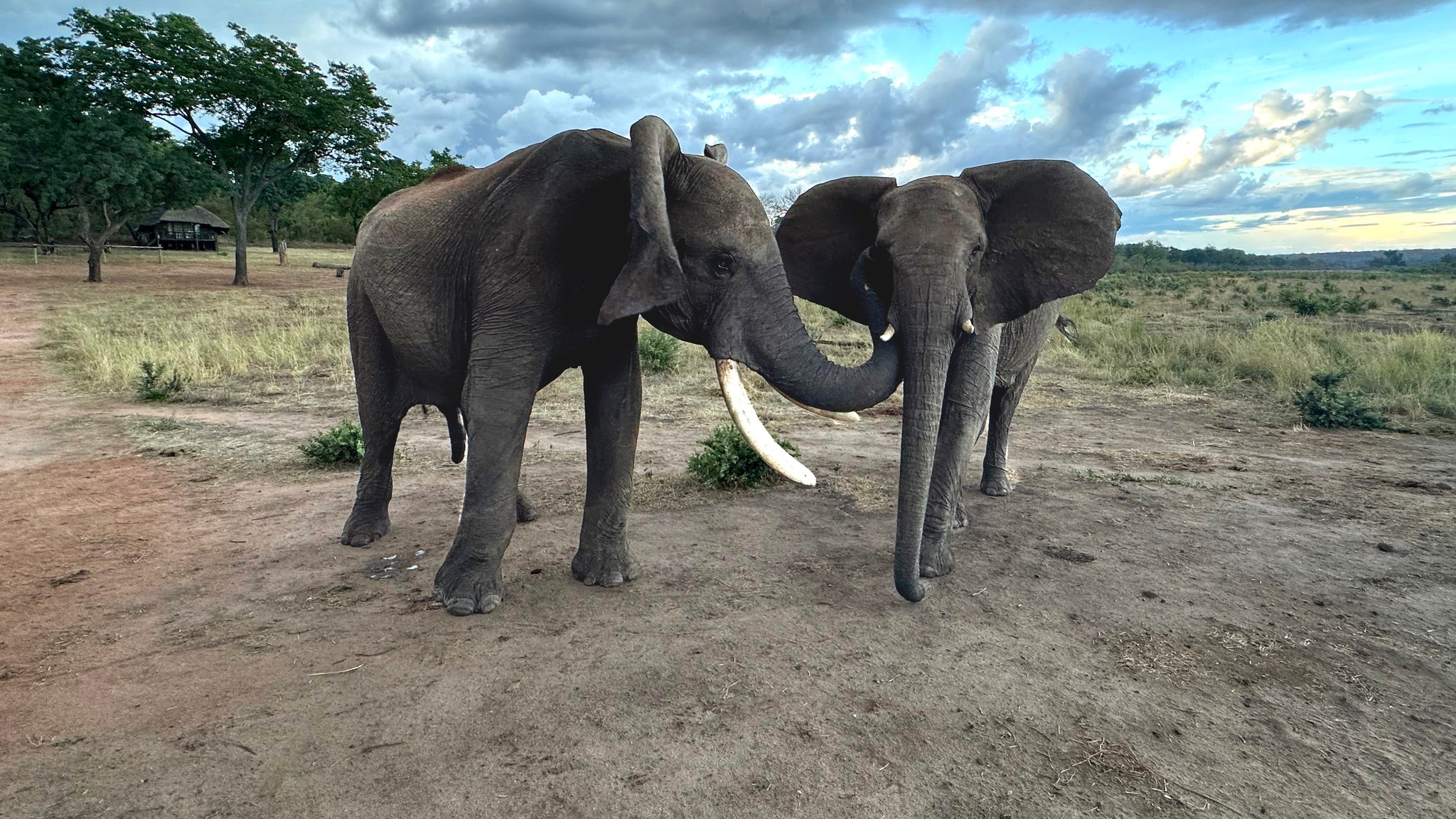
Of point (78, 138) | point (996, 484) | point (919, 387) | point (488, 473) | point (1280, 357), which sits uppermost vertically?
point (78, 138)

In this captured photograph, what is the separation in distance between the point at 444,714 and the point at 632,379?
80.7 inches

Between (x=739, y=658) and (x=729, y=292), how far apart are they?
66.8 inches

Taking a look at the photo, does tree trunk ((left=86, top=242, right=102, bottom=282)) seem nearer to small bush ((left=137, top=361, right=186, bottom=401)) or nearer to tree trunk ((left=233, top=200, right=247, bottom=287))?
tree trunk ((left=233, top=200, right=247, bottom=287))

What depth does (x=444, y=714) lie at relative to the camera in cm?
337

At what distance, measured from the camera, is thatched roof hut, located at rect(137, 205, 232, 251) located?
50.0 metres

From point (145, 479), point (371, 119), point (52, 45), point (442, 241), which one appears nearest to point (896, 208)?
point (442, 241)

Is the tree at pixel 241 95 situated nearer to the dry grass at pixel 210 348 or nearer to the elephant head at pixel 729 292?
the dry grass at pixel 210 348

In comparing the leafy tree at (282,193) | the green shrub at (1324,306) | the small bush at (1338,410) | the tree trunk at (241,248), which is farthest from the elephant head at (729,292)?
the leafy tree at (282,193)

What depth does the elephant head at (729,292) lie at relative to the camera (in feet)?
11.8

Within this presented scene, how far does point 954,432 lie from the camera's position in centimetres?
509

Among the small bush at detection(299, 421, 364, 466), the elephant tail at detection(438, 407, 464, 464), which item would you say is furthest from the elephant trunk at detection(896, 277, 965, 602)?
the small bush at detection(299, 421, 364, 466)

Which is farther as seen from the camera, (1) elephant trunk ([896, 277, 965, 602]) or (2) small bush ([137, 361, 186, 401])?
(2) small bush ([137, 361, 186, 401])

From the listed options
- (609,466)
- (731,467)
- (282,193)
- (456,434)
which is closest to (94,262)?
(282,193)

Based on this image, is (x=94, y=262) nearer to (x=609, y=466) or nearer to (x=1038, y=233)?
(x=609, y=466)
